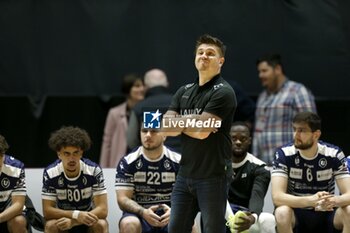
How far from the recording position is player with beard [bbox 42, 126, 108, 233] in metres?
6.37

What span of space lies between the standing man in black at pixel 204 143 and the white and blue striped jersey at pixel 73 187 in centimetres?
124

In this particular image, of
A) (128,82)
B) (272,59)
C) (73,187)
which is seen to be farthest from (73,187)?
(272,59)

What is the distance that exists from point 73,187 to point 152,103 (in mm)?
1012

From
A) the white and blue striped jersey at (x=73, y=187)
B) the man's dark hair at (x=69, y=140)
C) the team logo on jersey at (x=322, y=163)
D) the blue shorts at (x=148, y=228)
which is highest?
the man's dark hair at (x=69, y=140)

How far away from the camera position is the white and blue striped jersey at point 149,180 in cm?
653

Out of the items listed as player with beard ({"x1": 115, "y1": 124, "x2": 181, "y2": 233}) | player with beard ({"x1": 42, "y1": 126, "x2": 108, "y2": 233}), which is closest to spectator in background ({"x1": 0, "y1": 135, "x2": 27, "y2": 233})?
player with beard ({"x1": 42, "y1": 126, "x2": 108, "y2": 233})

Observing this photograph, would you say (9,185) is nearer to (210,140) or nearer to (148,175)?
(148,175)

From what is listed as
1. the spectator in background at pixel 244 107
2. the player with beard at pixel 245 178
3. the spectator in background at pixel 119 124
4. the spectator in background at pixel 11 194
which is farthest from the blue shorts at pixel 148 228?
the spectator in background at pixel 244 107

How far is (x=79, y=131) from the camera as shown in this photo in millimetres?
6531

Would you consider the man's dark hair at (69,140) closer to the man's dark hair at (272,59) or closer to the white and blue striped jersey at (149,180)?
the white and blue striped jersey at (149,180)

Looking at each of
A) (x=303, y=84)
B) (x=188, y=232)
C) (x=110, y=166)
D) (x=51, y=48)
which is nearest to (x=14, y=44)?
(x=51, y=48)

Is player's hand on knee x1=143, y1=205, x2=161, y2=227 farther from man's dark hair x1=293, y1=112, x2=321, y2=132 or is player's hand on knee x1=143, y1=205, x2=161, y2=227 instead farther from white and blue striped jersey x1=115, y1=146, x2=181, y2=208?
man's dark hair x1=293, y1=112, x2=321, y2=132

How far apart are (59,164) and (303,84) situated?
2339mm

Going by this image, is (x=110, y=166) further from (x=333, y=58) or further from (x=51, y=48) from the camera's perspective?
(x=333, y=58)
